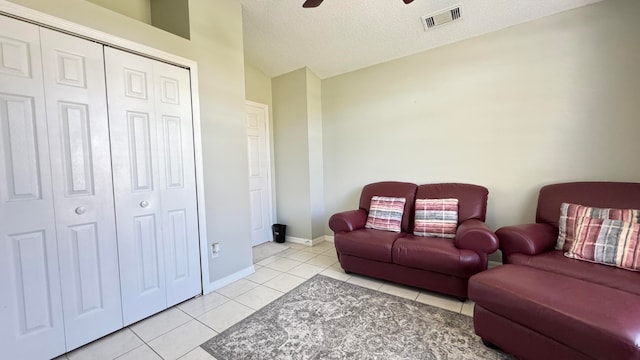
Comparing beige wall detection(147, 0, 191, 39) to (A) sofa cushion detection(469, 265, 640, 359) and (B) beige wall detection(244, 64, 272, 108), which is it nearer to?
(B) beige wall detection(244, 64, 272, 108)

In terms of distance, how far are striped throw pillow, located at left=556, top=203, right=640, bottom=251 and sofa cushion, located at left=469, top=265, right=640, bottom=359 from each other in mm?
701

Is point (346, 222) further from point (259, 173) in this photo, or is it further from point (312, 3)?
point (312, 3)

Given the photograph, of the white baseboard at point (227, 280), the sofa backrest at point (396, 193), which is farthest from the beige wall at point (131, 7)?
the sofa backrest at point (396, 193)

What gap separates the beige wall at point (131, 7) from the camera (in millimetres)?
2119

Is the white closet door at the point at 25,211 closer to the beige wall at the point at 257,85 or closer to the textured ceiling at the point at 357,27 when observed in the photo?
the textured ceiling at the point at 357,27

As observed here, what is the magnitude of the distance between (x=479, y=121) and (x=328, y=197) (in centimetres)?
228

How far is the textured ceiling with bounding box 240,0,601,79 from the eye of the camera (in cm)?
238

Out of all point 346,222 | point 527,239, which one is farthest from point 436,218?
point 346,222

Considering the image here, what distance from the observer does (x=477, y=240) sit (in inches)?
80.3

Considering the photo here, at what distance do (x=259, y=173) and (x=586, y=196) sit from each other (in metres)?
3.72

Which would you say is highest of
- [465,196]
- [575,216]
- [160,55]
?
[160,55]

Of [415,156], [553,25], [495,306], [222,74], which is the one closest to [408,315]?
[495,306]

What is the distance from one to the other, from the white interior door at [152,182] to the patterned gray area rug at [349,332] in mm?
729

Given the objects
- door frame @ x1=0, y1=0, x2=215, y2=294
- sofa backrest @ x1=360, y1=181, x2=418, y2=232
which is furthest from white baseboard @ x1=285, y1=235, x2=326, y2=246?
door frame @ x1=0, y1=0, x2=215, y2=294
